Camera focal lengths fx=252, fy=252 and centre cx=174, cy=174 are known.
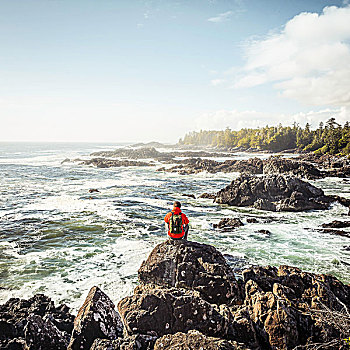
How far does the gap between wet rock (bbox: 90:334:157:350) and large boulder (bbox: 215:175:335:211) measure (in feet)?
59.8

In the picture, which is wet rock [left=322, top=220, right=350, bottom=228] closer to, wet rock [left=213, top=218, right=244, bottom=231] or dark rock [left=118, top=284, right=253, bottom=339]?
wet rock [left=213, top=218, right=244, bottom=231]

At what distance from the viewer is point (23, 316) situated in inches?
261

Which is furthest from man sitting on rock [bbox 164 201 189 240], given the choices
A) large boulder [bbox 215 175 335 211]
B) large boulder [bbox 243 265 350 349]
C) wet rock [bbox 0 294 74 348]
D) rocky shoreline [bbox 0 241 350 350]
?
large boulder [bbox 215 175 335 211]

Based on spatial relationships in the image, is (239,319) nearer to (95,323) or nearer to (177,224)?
(95,323)

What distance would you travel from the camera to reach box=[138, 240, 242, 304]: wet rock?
23.7 feet

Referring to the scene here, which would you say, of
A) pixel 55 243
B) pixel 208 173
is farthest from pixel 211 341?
pixel 208 173

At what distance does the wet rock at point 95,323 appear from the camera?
16.6ft

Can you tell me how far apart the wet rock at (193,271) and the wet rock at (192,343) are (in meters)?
2.50

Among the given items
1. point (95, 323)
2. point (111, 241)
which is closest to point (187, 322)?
point (95, 323)

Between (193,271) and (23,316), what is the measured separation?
478 centimetres

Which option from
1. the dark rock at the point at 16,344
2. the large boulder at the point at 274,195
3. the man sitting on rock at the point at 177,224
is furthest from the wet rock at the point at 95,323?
the large boulder at the point at 274,195

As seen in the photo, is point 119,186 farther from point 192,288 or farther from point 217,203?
point 192,288

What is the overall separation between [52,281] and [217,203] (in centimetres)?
1609

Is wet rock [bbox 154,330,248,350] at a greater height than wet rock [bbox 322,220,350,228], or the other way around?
wet rock [bbox 154,330,248,350]
